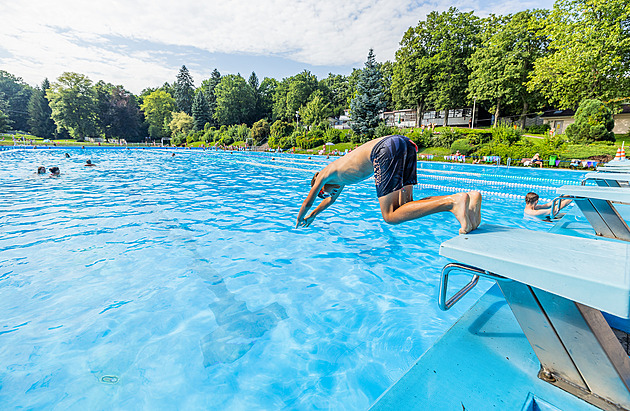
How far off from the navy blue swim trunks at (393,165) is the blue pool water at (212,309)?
72.7 inches

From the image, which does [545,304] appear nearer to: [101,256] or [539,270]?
[539,270]

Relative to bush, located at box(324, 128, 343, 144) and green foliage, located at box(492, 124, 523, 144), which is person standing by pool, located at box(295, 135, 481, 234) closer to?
green foliage, located at box(492, 124, 523, 144)

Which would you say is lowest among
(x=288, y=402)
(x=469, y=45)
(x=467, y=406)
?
(x=288, y=402)

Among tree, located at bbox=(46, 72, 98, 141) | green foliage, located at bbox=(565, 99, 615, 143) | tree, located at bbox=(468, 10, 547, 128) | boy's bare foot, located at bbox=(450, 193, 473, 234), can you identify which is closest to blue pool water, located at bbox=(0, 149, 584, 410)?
boy's bare foot, located at bbox=(450, 193, 473, 234)

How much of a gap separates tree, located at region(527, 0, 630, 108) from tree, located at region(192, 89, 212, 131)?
60712 millimetres

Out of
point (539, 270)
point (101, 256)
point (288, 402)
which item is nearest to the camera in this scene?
point (539, 270)

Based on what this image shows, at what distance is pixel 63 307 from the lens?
3896mm

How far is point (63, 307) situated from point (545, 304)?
5374 mm

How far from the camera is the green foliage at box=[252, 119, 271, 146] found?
1826 inches

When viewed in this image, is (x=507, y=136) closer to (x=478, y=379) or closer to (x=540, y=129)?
(x=540, y=129)

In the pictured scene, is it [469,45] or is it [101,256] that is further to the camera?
[469,45]

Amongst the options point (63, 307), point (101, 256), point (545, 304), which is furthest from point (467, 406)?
point (101, 256)

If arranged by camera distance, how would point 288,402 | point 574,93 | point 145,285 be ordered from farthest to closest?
1. point 574,93
2. point 145,285
3. point 288,402

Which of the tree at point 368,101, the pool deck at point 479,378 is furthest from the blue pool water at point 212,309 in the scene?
the tree at point 368,101
